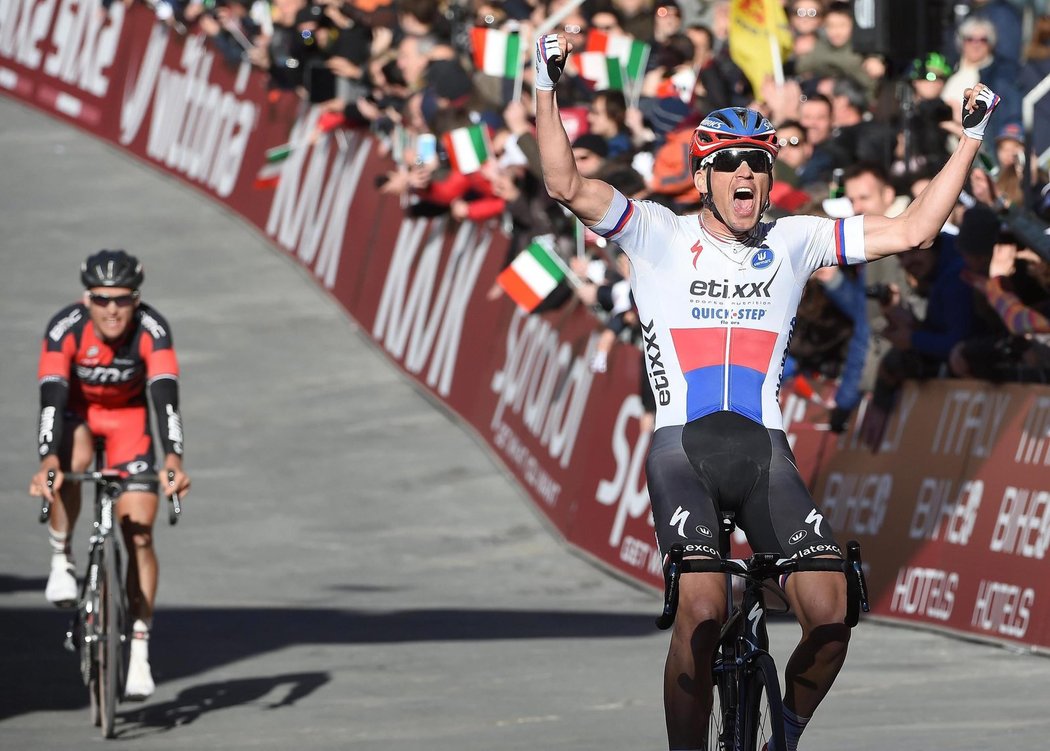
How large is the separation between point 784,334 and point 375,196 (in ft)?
46.4

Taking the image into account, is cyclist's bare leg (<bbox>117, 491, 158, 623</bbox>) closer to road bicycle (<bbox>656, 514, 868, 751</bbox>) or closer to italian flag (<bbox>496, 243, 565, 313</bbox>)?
road bicycle (<bbox>656, 514, 868, 751</bbox>)

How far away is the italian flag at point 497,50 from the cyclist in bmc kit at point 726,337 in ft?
34.3

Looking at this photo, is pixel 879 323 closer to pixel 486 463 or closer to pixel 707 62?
pixel 707 62

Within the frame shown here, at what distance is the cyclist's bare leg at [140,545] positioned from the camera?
10281mm

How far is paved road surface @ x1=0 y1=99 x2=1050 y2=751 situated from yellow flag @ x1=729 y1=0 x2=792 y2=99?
Answer: 3.71m

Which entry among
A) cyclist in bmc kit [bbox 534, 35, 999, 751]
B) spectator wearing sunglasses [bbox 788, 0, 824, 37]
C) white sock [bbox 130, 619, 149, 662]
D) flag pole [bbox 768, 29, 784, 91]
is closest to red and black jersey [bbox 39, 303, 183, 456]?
white sock [bbox 130, 619, 149, 662]

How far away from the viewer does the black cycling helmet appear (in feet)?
33.3

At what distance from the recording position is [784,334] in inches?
276

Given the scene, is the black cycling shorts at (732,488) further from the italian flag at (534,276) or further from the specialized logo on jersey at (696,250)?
the italian flag at (534,276)

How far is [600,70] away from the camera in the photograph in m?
16.9

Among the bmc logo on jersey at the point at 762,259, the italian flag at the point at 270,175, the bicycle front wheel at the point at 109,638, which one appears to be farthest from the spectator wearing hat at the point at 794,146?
the italian flag at the point at 270,175

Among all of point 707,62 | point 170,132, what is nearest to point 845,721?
point 707,62

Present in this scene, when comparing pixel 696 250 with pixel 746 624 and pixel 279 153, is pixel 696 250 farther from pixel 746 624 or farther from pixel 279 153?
pixel 279 153

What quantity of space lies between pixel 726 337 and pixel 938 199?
792 mm
